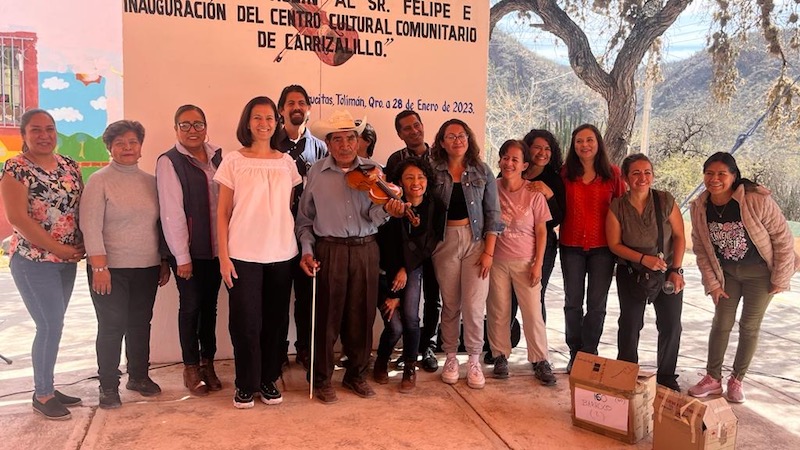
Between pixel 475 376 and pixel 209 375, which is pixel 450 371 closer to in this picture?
pixel 475 376

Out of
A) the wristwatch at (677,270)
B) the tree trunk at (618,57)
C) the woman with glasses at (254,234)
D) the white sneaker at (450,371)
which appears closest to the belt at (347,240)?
the woman with glasses at (254,234)

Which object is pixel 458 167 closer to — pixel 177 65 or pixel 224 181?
pixel 224 181

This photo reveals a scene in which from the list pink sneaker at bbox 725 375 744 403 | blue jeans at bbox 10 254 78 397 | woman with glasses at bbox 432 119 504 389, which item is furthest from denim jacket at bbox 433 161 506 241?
blue jeans at bbox 10 254 78 397

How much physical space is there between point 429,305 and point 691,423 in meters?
1.77

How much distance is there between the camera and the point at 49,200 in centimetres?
297

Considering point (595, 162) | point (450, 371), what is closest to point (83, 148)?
point (450, 371)

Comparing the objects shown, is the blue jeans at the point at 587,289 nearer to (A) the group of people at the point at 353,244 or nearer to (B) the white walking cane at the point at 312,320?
(A) the group of people at the point at 353,244

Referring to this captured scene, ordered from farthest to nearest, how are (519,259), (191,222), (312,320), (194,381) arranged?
(519,259) → (194,381) → (312,320) → (191,222)

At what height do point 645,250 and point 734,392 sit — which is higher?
point 645,250

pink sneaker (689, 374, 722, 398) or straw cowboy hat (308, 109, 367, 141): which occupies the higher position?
straw cowboy hat (308, 109, 367, 141)

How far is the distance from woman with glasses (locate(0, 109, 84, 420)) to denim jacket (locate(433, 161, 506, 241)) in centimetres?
202

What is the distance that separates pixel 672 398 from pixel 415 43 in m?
3.00

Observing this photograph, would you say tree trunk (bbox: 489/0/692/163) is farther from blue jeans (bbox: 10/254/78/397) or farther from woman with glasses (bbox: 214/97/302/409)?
blue jeans (bbox: 10/254/78/397)

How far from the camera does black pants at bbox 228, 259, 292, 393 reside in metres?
3.11
